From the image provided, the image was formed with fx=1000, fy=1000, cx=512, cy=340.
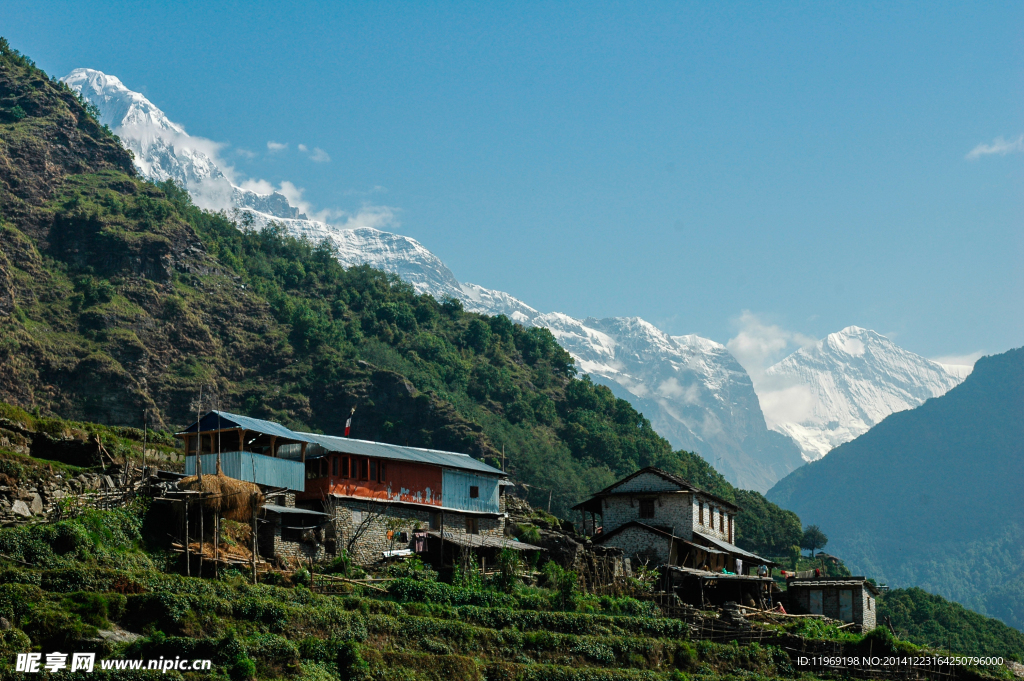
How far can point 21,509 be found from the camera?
33500mm

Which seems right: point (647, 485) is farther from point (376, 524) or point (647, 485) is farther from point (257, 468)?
point (257, 468)

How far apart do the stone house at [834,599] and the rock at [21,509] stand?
37.0 m

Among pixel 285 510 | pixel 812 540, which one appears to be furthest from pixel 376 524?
pixel 812 540

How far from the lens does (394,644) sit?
32406 millimetres

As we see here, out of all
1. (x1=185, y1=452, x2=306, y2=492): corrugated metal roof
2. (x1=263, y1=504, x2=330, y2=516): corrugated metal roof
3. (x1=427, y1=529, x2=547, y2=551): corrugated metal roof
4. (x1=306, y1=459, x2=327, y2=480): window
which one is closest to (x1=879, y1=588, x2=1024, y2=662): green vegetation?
(x1=427, y1=529, x2=547, y2=551): corrugated metal roof

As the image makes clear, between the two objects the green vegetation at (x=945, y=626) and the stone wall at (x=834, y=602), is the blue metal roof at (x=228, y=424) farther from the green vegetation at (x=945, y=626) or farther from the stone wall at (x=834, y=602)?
the green vegetation at (x=945, y=626)

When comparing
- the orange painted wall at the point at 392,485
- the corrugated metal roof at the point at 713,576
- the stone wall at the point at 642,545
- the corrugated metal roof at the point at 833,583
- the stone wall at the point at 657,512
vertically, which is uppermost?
the orange painted wall at the point at 392,485

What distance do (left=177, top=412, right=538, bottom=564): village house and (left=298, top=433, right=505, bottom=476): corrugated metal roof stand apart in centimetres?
10

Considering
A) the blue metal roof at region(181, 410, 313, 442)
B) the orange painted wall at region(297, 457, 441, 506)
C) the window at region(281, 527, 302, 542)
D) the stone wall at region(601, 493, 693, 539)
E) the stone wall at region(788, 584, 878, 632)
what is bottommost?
the stone wall at region(788, 584, 878, 632)

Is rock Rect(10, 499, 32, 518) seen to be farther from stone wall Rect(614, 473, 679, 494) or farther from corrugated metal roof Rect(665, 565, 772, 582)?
stone wall Rect(614, 473, 679, 494)

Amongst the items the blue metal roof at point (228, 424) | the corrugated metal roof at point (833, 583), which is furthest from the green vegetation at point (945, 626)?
the blue metal roof at point (228, 424)

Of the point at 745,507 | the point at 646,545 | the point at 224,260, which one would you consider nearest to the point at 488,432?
the point at 745,507

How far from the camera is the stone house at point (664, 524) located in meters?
53.4

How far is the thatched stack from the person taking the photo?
1375 inches
